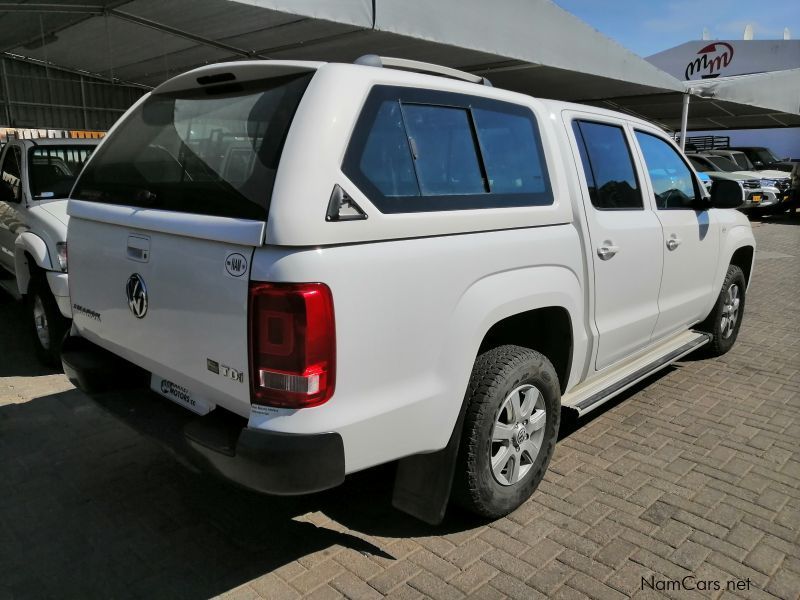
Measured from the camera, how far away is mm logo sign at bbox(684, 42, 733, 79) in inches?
1597

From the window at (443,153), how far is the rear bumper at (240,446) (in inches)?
34.2

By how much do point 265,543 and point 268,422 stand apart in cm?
100

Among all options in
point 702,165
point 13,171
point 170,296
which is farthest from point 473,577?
point 702,165

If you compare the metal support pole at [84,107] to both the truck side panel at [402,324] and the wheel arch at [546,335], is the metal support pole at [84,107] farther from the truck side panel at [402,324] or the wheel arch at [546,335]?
the truck side panel at [402,324]

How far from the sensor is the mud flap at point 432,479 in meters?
2.57

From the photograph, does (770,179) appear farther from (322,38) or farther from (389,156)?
(389,156)

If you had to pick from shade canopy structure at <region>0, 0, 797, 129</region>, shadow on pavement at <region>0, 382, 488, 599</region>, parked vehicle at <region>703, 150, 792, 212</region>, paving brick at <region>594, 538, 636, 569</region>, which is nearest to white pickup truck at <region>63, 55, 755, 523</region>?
paving brick at <region>594, 538, 636, 569</region>

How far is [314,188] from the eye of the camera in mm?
2088

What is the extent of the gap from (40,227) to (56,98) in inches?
392

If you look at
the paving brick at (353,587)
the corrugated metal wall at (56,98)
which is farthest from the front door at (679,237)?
the corrugated metal wall at (56,98)

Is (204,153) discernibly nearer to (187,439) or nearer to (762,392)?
(187,439)

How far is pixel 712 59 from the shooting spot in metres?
40.8

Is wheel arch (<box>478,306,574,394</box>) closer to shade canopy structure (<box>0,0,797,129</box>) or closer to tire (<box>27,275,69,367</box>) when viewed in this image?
tire (<box>27,275,69,367</box>)

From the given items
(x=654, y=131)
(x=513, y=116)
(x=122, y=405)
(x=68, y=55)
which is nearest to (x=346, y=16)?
(x=654, y=131)
